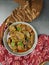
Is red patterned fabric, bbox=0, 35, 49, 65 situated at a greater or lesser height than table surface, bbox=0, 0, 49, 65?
lesser

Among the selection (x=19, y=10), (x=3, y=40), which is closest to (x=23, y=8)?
(x=19, y=10)

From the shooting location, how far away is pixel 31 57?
72 cm

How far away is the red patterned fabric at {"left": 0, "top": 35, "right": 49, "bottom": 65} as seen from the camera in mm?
717

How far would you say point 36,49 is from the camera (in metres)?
0.73

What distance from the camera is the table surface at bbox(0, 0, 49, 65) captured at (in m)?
0.76

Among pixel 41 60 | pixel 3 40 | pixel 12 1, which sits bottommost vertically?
pixel 41 60

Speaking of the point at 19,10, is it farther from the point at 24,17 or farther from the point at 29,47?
the point at 29,47

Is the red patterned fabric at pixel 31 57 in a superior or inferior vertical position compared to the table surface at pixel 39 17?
inferior

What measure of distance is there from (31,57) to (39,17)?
15 centimetres

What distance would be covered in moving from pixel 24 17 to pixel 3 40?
4.4 inches

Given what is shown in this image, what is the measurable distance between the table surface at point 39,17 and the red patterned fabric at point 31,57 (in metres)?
0.05

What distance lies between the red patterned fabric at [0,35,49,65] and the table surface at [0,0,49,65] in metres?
0.05

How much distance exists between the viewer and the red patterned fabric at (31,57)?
72 centimetres

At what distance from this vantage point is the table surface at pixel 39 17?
0.76m
